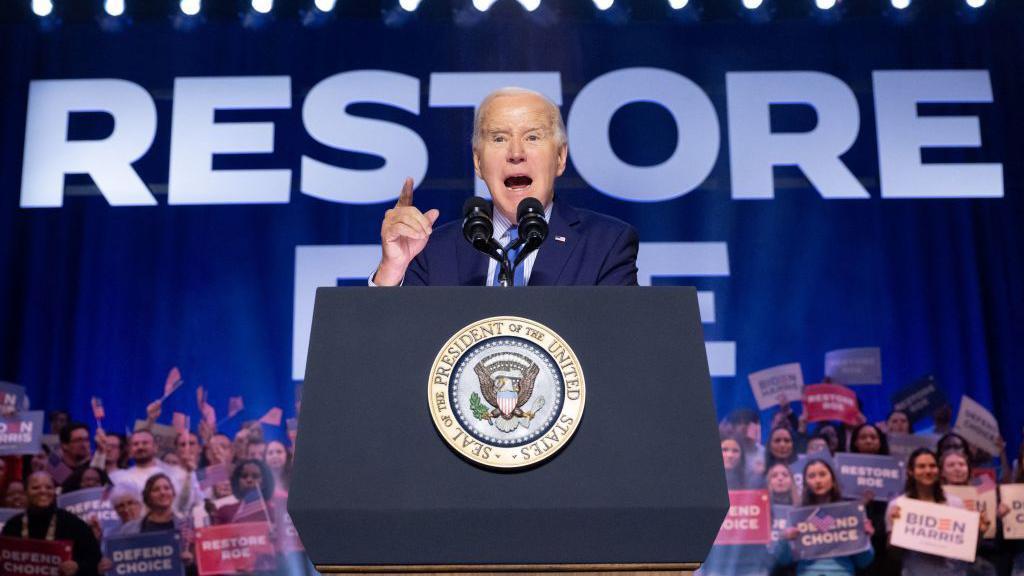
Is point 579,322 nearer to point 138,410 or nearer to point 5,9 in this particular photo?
point 138,410

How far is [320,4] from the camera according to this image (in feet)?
15.1

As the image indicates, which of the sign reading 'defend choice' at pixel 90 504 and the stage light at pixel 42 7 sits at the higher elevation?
the stage light at pixel 42 7

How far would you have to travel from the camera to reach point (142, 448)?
4188mm

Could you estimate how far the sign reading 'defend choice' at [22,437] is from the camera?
4.18 meters

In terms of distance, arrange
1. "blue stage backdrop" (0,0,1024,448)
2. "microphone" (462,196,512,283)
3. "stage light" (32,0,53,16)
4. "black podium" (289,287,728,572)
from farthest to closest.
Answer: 1. "stage light" (32,0,53,16)
2. "blue stage backdrop" (0,0,1024,448)
3. "microphone" (462,196,512,283)
4. "black podium" (289,287,728,572)

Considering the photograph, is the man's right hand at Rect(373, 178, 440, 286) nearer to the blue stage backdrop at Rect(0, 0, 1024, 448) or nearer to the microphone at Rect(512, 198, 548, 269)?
the microphone at Rect(512, 198, 548, 269)

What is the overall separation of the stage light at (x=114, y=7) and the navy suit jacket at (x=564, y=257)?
3457 mm

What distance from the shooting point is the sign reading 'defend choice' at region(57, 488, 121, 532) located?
163 inches

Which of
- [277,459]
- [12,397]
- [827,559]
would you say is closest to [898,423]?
[827,559]

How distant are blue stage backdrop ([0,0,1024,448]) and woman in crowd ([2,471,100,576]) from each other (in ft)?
1.33

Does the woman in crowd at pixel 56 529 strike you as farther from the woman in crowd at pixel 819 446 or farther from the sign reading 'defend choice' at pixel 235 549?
the woman in crowd at pixel 819 446

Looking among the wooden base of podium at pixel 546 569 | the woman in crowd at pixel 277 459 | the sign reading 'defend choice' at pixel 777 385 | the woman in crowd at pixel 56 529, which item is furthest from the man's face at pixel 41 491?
the wooden base of podium at pixel 546 569

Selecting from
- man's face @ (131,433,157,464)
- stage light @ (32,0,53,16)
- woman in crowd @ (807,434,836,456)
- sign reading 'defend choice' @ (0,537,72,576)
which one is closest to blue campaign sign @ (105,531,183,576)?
sign reading 'defend choice' @ (0,537,72,576)

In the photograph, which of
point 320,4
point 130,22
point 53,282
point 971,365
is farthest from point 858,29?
point 53,282
